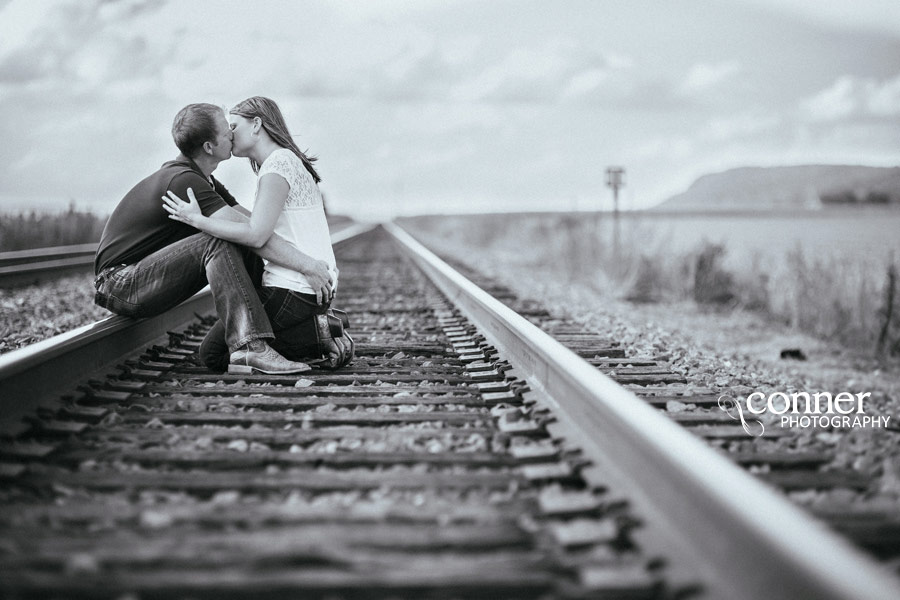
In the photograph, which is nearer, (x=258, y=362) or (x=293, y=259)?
(x=258, y=362)

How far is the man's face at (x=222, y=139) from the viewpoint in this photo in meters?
4.01

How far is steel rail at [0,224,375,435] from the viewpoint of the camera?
2922 millimetres

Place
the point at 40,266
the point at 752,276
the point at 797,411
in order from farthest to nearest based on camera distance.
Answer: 1. the point at 752,276
2. the point at 40,266
3. the point at 797,411

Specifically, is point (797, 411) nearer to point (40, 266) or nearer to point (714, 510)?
point (714, 510)

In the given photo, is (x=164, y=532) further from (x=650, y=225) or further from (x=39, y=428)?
(x=650, y=225)

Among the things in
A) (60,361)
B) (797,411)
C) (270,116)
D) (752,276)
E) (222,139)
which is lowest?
(797,411)

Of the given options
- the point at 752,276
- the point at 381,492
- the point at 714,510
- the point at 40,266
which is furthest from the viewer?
the point at 752,276

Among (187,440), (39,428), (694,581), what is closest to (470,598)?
(694,581)

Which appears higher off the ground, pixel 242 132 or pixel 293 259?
pixel 242 132

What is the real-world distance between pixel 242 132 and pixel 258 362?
117 centimetres

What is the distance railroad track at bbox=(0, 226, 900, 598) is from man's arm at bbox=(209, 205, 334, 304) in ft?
1.70

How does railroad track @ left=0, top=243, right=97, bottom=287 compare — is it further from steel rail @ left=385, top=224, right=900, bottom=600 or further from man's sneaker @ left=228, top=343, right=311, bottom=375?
steel rail @ left=385, top=224, right=900, bottom=600

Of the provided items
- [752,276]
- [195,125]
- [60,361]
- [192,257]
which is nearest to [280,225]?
[192,257]

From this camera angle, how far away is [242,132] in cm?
397
